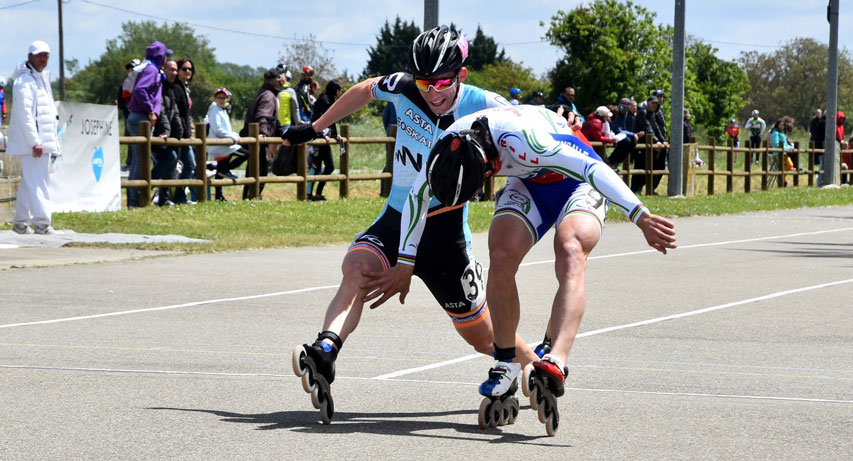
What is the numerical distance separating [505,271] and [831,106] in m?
36.3

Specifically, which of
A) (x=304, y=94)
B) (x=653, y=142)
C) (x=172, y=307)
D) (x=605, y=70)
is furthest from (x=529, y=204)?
(x=605, y=70)

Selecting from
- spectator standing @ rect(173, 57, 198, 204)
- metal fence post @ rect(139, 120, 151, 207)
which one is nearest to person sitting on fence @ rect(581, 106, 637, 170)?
spectator standing @ rect(173, 57, 198, 204)

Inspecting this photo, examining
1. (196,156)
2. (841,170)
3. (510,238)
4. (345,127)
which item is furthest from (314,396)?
(841,170)

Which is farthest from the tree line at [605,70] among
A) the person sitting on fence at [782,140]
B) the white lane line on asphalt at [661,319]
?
the white lane line on asphalt at [661,319]

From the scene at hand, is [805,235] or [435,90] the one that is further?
[805,235]

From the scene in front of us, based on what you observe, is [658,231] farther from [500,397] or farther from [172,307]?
[172,307]

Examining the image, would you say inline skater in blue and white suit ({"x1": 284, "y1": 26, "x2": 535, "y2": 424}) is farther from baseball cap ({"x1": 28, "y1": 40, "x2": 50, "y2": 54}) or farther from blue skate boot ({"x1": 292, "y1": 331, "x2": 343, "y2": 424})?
baseball cap ({"x1": 28, "y1": 40, "x2": 50, "y2": 54})

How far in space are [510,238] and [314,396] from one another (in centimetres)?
114

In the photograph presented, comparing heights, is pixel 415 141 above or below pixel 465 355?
above

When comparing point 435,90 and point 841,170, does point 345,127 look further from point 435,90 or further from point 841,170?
point 841,170

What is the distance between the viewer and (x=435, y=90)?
6426mm

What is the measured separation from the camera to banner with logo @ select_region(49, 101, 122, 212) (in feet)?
60.4

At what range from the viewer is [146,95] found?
1877 cm

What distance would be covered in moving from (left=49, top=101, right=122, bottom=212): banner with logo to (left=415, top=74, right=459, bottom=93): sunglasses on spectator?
12.7 metres
